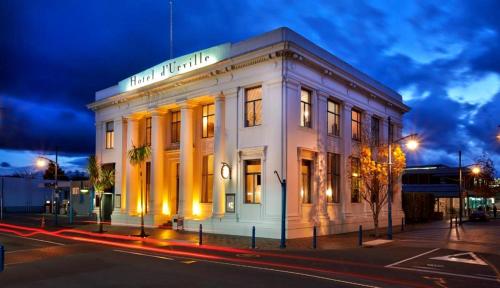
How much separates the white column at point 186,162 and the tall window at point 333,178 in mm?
9409

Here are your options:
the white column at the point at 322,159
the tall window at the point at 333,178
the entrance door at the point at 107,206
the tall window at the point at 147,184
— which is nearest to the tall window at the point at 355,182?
the tall window at the point at 333,178

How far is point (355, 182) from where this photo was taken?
114 feet

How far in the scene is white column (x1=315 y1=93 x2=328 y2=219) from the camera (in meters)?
30.3

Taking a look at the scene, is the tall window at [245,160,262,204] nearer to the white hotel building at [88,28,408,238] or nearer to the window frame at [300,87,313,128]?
the white hotel building at [88,28,408,238]

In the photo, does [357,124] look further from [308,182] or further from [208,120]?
[208,120]

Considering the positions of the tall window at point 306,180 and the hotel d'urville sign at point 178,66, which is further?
the hotel d'urville sign at point 178,66

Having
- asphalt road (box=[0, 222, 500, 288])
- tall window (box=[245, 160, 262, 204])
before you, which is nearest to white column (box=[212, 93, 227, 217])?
tall window (box=[245, 160, 262, 204])

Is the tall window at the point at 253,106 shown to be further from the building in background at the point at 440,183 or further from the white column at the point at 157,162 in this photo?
the building in background at the point at 440,183

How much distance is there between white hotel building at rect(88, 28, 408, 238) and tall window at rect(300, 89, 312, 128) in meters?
0.06

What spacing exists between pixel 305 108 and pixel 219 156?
6258 mm

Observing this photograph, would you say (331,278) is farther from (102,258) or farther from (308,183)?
(308,183)

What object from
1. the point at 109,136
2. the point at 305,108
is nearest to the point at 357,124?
the point at 305,108

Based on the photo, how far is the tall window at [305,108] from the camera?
29500 millimetres

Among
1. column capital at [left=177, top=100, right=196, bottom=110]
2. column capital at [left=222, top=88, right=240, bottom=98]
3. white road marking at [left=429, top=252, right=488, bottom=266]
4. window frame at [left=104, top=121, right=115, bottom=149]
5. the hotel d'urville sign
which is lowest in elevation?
white road marking at [left=429, top=252, right=488, bottom=266]
